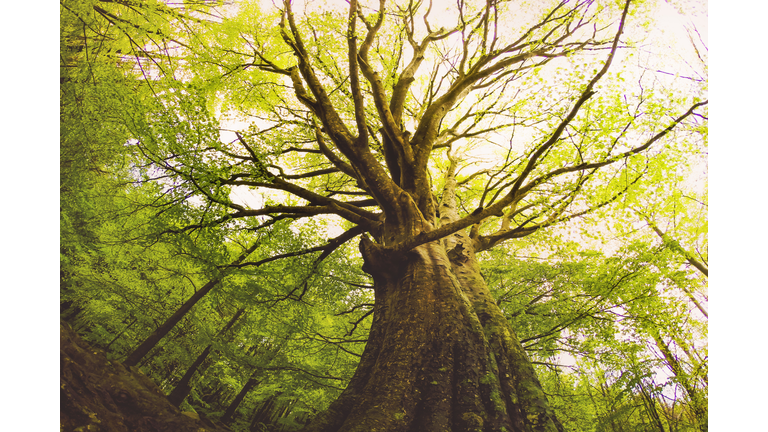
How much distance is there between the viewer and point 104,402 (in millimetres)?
1154

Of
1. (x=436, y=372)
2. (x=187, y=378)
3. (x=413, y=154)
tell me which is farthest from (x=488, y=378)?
(x=187, y=378)

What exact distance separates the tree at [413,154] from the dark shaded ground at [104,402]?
2.13 feet

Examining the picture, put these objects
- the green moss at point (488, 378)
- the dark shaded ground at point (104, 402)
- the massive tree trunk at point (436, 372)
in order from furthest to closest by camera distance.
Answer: the green moss at point (488, 378) → the massive tree trunk at point (436, 372) → the dark shaded ground at point (104, 402)

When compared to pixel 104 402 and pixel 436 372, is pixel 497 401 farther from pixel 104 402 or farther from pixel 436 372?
pixel 104 402

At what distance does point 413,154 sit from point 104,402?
9.08 feet

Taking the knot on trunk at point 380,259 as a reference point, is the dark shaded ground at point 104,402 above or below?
below

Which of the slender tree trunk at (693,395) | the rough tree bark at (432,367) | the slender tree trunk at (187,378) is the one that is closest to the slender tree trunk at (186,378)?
the slender tree trunk at (187,378)

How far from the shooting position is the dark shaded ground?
3.47ft

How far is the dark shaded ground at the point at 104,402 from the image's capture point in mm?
1058

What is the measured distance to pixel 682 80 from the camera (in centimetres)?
269

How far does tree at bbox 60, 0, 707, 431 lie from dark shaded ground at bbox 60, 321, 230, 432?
649 millimetres

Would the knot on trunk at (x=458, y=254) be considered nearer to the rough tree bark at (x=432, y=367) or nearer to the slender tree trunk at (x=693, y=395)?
the rough tree bark at (x=432, y=367)
